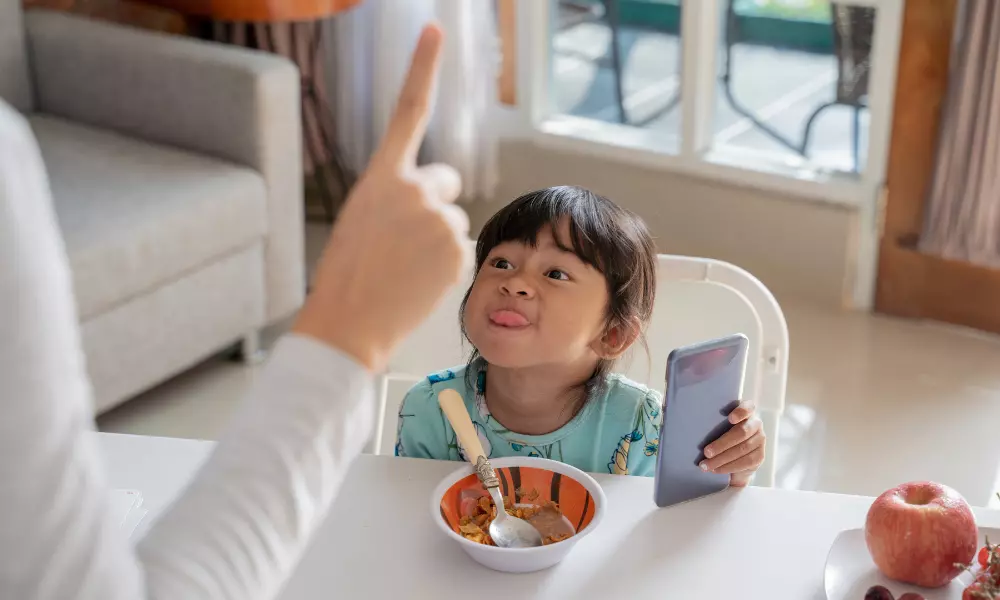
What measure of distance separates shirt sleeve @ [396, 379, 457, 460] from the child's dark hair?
104 mm

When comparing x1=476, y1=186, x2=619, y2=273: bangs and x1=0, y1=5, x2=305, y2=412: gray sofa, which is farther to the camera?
x1=0, y1=5, x2=305, y2=412: gray sofa

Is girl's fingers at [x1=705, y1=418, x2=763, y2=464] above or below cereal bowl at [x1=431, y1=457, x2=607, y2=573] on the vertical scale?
above

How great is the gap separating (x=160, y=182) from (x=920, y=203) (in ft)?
5.65

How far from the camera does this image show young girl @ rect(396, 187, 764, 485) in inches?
49.6

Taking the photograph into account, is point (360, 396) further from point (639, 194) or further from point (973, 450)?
point (639, 194)

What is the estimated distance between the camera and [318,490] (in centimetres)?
59

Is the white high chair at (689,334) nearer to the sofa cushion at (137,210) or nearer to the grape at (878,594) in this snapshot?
the grape at (878,594)

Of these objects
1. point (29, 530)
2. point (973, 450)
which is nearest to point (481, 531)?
point (29, 530)

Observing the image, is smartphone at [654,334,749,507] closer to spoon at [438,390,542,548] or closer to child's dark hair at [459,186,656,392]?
spoon at [438,390,542,548]

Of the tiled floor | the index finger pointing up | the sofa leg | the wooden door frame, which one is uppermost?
the index finger pointing up

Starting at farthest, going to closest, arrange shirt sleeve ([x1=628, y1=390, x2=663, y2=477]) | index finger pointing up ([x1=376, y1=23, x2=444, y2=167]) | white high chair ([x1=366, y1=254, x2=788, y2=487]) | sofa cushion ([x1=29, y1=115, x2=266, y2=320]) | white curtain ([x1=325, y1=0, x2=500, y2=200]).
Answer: white curtain ([x1=325, y1=0, x2=500, y2=200]) < sofa cushion ([x1=29, y1=115, x2=266, y2=320]) < white high chair ([x1=366, y1=254, x2=788, y2=487]) < shirt sleeve ([x1=628, y1=390, x2=663, y2=477]) < index finger pointing up ([x1=376, y1=23, x2=444, y2=167])

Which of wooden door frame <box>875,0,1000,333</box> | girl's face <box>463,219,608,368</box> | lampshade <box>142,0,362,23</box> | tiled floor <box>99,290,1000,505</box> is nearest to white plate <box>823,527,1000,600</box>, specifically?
girl's face <box>463,219,608,368</box>

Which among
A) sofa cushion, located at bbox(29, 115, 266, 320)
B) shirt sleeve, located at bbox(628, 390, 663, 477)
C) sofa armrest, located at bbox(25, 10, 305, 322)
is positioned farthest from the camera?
sofa armrest, located at bbox(25, 10, 305, 322)

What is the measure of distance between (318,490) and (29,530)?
15cm
